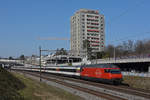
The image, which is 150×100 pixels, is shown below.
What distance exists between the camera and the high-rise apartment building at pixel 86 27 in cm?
16725

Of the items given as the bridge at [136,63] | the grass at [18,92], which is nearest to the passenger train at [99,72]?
the bridge at [136,63]

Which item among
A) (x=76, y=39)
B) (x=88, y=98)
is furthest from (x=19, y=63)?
(x=88, y=98)

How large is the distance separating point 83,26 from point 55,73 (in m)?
102

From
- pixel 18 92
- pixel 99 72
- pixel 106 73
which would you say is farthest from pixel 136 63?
pixel 18 92

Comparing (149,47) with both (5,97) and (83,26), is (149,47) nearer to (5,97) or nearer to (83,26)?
(83,26)

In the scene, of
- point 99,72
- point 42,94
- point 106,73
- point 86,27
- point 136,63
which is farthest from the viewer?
point 86,27

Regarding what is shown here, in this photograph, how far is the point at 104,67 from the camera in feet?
124

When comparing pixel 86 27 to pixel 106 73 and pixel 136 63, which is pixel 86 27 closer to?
pixel 136 63

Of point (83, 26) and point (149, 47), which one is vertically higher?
point (83, 26)

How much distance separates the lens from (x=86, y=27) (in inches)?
6708

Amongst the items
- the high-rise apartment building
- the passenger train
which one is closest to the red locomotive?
the passenger train

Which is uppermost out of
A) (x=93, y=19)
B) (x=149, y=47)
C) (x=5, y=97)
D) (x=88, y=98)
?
(x=93, y=19)

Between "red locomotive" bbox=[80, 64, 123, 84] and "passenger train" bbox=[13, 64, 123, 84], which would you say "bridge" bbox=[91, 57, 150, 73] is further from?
"red locomotive" bbox=[80, 64, 123, 84]

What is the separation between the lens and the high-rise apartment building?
549 feet
